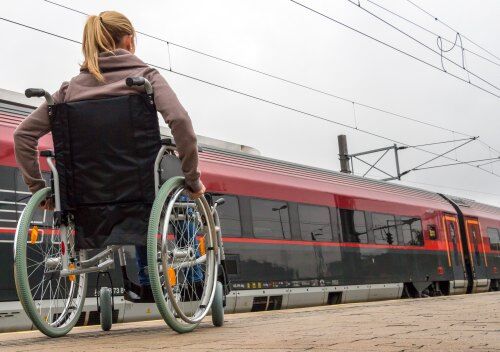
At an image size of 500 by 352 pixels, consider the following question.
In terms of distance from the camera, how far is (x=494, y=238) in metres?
19.3

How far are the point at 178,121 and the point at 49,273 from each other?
115 cm

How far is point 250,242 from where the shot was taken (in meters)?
9.53

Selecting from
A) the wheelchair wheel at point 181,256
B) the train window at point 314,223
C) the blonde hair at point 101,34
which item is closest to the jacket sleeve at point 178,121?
the wheelchair wheel at point 181,256

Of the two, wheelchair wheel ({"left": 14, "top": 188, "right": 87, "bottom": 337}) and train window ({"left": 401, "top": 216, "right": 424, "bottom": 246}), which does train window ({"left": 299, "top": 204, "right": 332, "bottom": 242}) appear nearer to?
train window ({"left": 401, "top": 216, "right": 424, "bottom": 246})

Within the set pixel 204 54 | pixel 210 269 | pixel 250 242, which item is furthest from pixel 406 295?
pixel 210 269

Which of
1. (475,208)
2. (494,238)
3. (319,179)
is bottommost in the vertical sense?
(494,238)

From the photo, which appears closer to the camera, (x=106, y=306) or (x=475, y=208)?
(x=106, y=306)

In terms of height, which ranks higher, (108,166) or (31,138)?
(31,138)

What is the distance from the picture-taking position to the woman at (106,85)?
3178 millimetres

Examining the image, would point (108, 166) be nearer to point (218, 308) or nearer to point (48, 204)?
point (48, 204)

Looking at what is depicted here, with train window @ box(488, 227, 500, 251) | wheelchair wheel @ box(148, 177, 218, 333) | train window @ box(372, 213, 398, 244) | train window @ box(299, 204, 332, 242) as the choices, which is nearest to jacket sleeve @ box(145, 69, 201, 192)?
wheelchair wheel @ box(148, 177, 218, 333)

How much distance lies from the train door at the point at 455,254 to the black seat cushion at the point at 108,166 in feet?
46.4

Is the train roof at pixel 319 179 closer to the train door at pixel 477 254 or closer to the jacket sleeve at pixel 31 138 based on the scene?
the train door at pixel 477 254

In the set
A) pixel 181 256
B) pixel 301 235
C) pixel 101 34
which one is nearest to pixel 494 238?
pixel 301 235
